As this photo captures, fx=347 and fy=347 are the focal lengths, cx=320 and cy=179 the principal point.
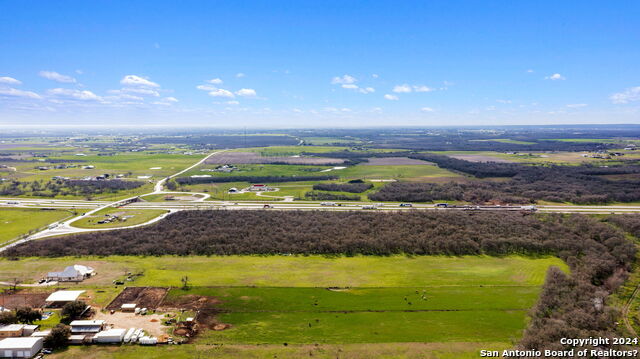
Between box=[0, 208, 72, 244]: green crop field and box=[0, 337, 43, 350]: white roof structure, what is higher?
box=[0, 208, 72, 244]: green crop field

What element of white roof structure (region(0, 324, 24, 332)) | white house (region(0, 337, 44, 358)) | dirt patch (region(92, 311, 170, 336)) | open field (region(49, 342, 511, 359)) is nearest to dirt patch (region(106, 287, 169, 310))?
dirt patch (region(92, 311, 170, 336))

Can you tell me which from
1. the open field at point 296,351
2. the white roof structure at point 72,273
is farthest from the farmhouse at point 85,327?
the white roof structure at point 72,273

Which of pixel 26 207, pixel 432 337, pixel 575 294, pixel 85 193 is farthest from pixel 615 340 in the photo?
pixel 85 193

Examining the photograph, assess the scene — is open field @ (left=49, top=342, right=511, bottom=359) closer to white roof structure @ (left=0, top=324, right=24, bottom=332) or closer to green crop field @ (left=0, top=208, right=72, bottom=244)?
white roof structure @ (left=0, top=324, right=24, bottom=332)

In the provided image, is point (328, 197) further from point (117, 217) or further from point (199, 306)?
point (199, 306)

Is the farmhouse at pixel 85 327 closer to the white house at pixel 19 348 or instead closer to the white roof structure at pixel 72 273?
the white house at pixel 19 348

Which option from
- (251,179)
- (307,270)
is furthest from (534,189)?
(251,179)

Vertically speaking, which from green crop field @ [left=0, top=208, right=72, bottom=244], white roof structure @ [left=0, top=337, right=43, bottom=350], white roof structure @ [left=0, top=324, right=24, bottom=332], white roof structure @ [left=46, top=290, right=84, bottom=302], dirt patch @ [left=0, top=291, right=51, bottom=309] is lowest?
dirt patch @ [left=0, top=291, right=51, bottom=309]
